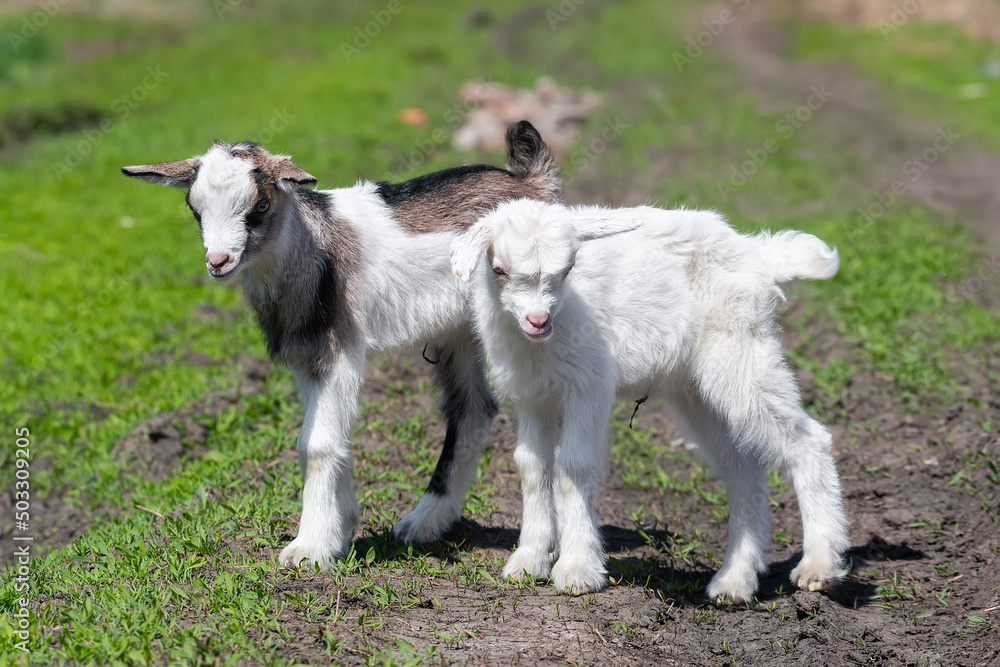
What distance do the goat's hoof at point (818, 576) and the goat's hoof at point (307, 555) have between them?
2.20 m

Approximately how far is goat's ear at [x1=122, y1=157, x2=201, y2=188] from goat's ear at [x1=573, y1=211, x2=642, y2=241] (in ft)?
5.72

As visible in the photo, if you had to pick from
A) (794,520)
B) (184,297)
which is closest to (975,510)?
(794,520)

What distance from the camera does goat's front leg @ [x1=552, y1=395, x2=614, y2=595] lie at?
468 cm

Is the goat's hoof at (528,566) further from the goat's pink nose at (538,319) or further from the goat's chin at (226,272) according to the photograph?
the goat's chin at (226,272)

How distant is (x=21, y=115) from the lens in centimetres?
1731

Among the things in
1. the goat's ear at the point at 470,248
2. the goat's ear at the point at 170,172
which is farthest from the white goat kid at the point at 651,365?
the goat's ear at the point at 170,172

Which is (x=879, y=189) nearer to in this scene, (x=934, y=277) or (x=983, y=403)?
(x=934, y=277)

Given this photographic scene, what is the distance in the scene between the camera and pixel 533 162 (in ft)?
18.6

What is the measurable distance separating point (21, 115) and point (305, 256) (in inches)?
574

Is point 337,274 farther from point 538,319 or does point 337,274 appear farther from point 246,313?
point 246,313

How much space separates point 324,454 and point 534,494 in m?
1.00

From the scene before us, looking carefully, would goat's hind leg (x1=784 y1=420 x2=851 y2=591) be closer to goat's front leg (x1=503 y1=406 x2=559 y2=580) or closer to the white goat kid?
the white goat kid

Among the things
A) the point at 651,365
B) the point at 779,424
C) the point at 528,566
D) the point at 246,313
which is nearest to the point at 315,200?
the point at 651,365

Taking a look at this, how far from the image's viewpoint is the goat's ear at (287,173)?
4.68 meters
